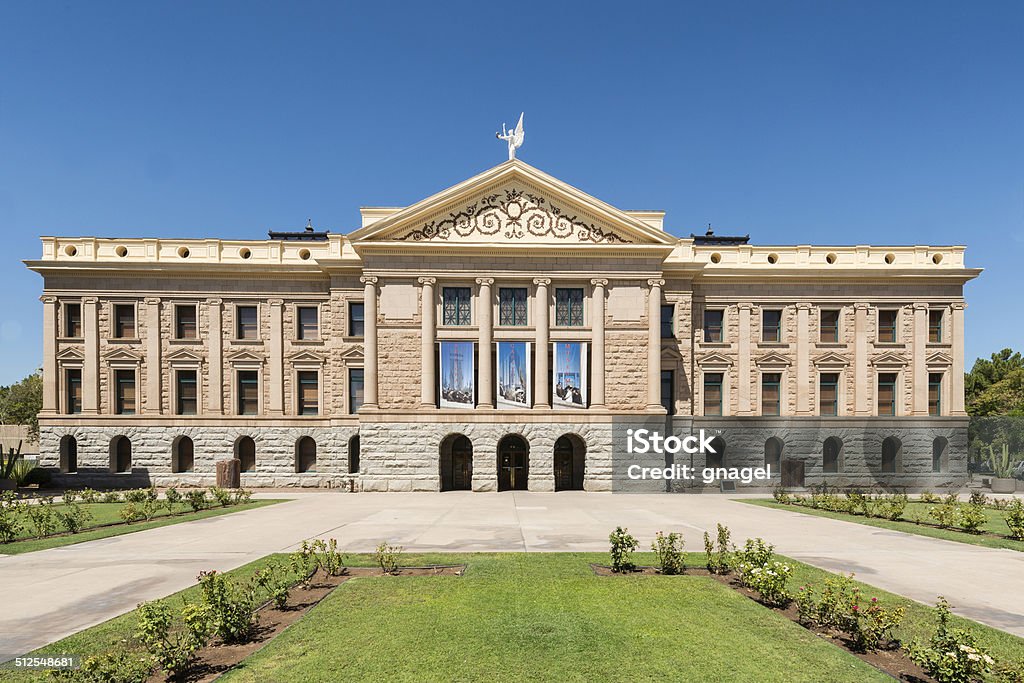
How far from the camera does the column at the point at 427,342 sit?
Result: 109ft

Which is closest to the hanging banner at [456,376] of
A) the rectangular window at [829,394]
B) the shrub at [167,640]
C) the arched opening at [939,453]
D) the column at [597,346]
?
the column at [597,346]

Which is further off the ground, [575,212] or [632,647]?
[575,212]

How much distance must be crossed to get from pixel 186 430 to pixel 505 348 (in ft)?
71.3

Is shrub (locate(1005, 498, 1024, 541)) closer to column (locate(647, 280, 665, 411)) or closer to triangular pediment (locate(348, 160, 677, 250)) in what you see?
column (locate(647, 280, 665, 411))

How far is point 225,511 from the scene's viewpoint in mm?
24922

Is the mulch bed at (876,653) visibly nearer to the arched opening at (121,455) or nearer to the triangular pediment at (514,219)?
the triangular pediment at (514,219)

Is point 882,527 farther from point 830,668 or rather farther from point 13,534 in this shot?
point 13,534

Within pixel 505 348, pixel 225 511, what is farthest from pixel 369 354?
pixel 225 511

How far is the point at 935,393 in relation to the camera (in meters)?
37.7

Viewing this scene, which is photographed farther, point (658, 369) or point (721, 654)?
point (658, 369)

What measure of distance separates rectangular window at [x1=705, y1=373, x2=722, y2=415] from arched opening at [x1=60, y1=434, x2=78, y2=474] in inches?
1637

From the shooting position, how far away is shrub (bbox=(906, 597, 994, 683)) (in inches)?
280

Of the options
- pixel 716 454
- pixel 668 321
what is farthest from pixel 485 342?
pixel 716 454

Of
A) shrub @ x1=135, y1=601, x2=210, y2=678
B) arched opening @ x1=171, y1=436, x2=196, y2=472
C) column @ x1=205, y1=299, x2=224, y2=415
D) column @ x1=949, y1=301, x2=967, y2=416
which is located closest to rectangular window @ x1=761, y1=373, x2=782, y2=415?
column @ x1=949, y1=301, x2=967, y2=416
